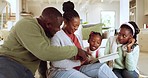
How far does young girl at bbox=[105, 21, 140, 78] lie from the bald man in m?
0.60

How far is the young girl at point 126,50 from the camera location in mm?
1789

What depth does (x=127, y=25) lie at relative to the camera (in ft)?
5.89

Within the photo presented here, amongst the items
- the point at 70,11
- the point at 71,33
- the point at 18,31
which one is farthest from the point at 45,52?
the point at 70,11

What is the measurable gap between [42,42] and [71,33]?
1.34 ft

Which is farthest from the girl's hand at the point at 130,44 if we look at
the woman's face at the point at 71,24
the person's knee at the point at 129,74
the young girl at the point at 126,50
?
the woman's face at the point at 71,24

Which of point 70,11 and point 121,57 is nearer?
point 70,11

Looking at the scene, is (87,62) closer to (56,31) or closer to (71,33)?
(71,33)

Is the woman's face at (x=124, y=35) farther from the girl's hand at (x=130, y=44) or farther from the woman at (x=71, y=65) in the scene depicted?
the woman at (x=71, y=65)

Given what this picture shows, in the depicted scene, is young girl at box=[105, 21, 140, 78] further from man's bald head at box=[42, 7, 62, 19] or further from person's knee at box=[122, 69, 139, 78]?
man's bald head at box=[42, 7, 62, 19]

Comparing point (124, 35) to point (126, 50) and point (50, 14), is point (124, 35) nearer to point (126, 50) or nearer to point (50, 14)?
point (126, 50)

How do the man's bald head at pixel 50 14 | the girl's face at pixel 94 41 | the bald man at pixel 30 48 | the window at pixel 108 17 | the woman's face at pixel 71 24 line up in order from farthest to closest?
the window at pixel 108 17 → the girl's face at pixel 94 41 → the woman's face at pixel 71 24 → the man's bald head at pixel 50 14 → the bald man at pixel 30 48

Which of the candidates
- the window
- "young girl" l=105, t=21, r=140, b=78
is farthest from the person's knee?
the window

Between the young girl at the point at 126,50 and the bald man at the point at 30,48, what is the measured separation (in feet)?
1.98

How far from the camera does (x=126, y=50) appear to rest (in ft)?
5.98
